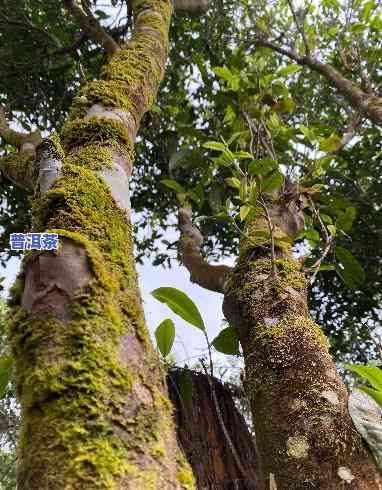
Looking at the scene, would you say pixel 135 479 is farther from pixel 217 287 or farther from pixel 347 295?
pixel 347 295

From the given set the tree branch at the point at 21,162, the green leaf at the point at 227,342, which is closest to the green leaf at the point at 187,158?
the tree branch at the point at 21,162

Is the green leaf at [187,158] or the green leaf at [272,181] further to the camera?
the green leaf at [187,158]

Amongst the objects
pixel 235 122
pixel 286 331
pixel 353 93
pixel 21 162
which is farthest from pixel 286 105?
pixel 286 331

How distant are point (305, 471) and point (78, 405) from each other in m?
0.82

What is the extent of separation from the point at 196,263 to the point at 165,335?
2.68 feet

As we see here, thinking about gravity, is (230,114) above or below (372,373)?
above

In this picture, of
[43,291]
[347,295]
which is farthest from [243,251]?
[347,295]

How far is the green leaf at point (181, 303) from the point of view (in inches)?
70.9

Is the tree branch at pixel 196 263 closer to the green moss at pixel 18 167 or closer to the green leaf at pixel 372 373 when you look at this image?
the green leaf at pixel 372 373

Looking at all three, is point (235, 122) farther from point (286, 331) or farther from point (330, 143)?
point (286, 331)

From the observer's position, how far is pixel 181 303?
72.2 inches

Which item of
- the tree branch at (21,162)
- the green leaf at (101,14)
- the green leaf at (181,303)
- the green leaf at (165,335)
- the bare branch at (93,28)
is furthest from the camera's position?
the green leaf at (101,14)

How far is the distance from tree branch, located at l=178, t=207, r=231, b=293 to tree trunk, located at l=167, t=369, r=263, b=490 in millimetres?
533

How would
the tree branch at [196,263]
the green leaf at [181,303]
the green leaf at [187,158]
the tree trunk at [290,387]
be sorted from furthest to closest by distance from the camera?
the green leaf at [187,158] < the tree branch at [196,263] < the green leaf at [181,303] < the tree trunk at [290,387]
